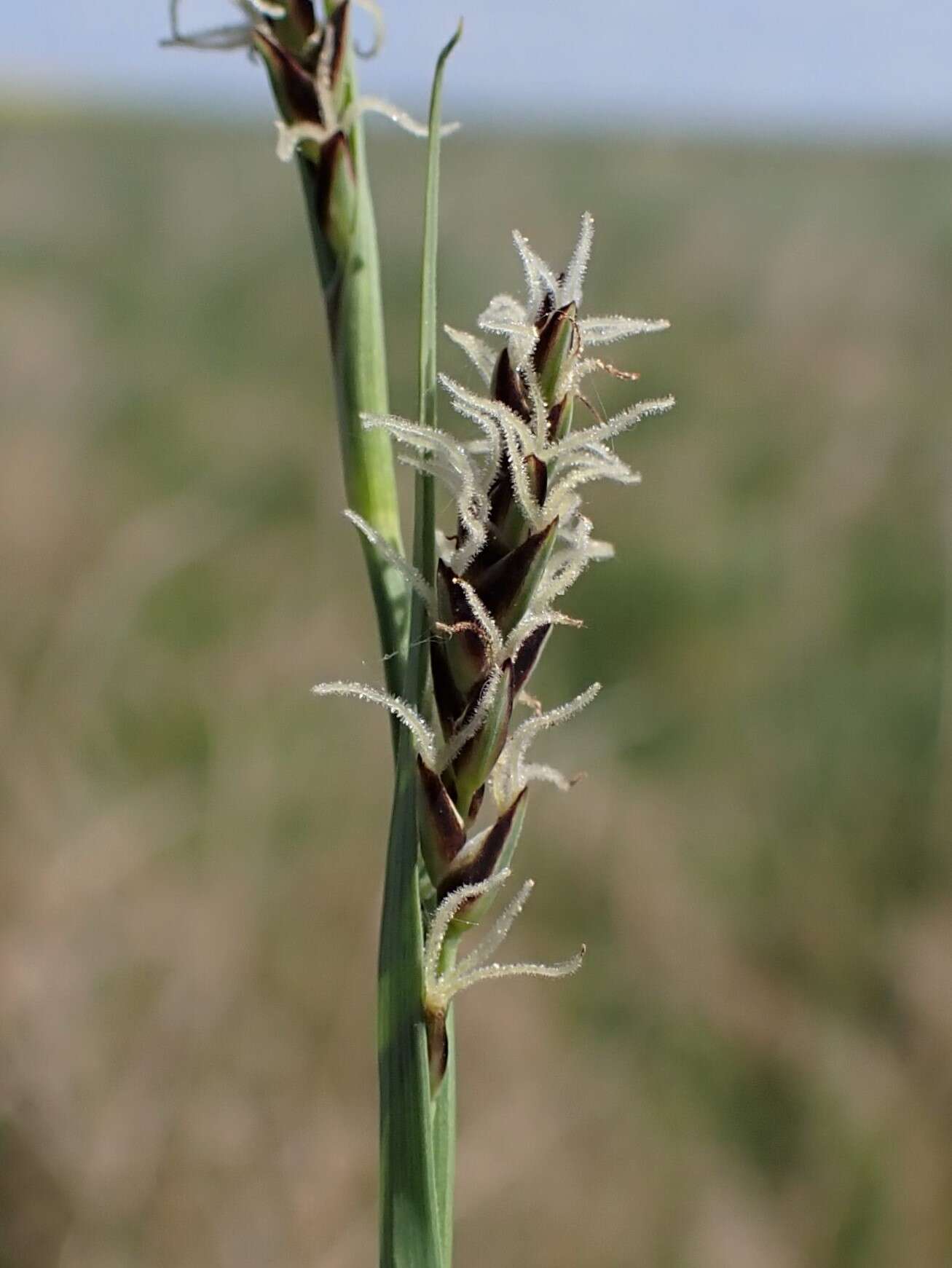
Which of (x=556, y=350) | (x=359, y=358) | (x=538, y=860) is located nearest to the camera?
(x=556, y=350)

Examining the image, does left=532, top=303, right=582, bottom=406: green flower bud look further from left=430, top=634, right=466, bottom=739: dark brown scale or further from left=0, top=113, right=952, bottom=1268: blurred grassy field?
left=0, top=113, right=952, bottom=1268: blurred grassy field

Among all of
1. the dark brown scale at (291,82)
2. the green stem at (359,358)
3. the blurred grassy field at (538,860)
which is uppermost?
the dark brown scale at (291,82)

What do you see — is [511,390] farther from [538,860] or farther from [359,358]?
[538,860]

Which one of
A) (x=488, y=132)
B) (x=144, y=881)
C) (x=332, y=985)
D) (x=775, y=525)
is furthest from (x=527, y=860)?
(x=488, y=132)

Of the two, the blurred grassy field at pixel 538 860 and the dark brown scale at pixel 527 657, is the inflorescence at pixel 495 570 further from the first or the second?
the blurred grassy field at pixel 538 860

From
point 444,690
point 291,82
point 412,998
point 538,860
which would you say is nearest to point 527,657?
point 444,690

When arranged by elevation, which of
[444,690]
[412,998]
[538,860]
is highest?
[444,690]

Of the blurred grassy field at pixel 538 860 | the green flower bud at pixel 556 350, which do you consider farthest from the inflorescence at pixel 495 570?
the blurred grassy field at pixel 538 860

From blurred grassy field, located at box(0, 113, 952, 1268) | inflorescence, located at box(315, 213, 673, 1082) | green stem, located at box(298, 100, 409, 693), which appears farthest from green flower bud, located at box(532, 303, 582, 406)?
blurred grassy field, located at box(0, 113, 952, 1268)
